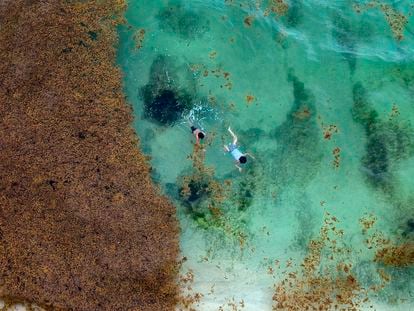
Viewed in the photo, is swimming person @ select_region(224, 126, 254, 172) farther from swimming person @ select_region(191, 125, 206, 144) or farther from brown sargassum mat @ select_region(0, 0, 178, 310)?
brown sargassum mat @ select_region(0, 0, 178, 310)

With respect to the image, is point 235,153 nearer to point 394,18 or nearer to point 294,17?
point 294,17

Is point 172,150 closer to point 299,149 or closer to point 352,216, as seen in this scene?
point 299,149

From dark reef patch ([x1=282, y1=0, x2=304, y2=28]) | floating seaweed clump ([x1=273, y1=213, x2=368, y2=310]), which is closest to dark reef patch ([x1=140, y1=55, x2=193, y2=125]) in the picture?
dark reef patch ([x1=282, y1=0, x2=304, y2=28])

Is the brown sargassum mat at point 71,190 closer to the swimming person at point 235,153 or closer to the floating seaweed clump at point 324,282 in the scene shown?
the swimming person at point 235,153

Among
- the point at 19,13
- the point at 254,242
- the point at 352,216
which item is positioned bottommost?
the point at 254,242

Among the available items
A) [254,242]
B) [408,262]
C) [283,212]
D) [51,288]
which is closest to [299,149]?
[283,212]

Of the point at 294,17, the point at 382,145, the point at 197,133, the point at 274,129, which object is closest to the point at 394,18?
the point at 294,17
